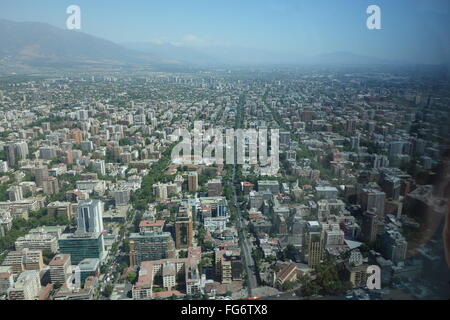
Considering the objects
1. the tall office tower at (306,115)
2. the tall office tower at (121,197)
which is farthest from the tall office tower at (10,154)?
the tall office tower at (306,115)

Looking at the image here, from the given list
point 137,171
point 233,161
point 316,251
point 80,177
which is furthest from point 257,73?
point 316,251

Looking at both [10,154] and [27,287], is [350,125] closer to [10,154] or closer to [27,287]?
[27,287]

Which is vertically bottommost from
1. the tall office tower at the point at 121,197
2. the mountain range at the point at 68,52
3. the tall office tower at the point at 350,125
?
the tall office tower at the point at 121,197

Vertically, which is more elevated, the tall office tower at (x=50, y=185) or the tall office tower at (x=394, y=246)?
the tall office tower at (x=394, y=246)

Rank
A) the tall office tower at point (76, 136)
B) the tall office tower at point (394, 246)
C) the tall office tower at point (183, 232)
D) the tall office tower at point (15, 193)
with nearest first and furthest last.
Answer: the tall office tower at point (394, 246), the tall office tower at point (183, 232), the tall office tower at point (15, 193), the tall office tower at point (76, 136)

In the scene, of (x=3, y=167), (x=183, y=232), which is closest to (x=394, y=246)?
(x=183, y=232)

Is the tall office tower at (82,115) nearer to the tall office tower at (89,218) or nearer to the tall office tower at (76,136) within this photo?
the tall office tower at (76,136)
